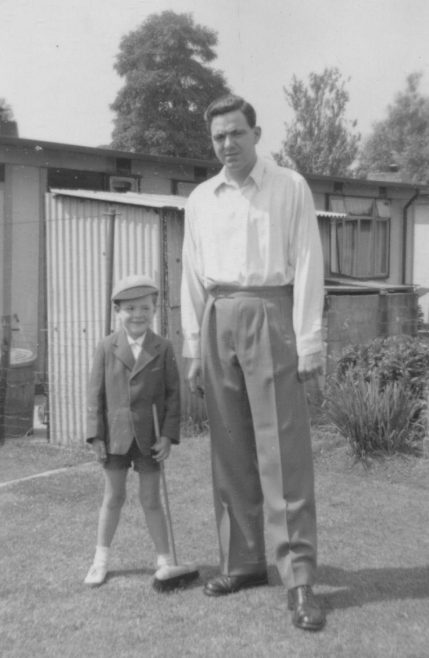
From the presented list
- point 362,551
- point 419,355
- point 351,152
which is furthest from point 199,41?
point 362,551

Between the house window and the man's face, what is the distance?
13582 mm

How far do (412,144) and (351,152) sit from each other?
16.3 meters

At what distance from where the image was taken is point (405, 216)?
2006 cm

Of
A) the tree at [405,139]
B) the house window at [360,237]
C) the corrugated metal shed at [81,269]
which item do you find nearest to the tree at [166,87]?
the tree at [405,139]

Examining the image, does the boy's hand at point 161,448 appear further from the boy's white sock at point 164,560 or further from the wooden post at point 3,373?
the wooden post at point 3,373

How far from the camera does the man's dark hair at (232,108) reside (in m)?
4.03

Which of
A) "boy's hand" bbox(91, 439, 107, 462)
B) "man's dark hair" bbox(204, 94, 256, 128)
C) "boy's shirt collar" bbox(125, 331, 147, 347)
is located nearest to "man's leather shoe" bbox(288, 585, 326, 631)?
"boy's hand" bbox(91, 439, 107, 462)

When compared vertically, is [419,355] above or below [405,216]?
below

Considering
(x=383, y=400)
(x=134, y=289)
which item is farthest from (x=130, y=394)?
(x=383, y=400)

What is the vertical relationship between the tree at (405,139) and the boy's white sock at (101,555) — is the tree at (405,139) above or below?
above

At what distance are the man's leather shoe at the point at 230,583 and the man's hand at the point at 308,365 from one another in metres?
1.06

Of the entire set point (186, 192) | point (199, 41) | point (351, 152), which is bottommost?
point (186, 192)

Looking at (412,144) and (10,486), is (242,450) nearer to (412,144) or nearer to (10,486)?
(10,486)

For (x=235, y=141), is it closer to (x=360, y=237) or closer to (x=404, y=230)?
(x=360, y=237)
